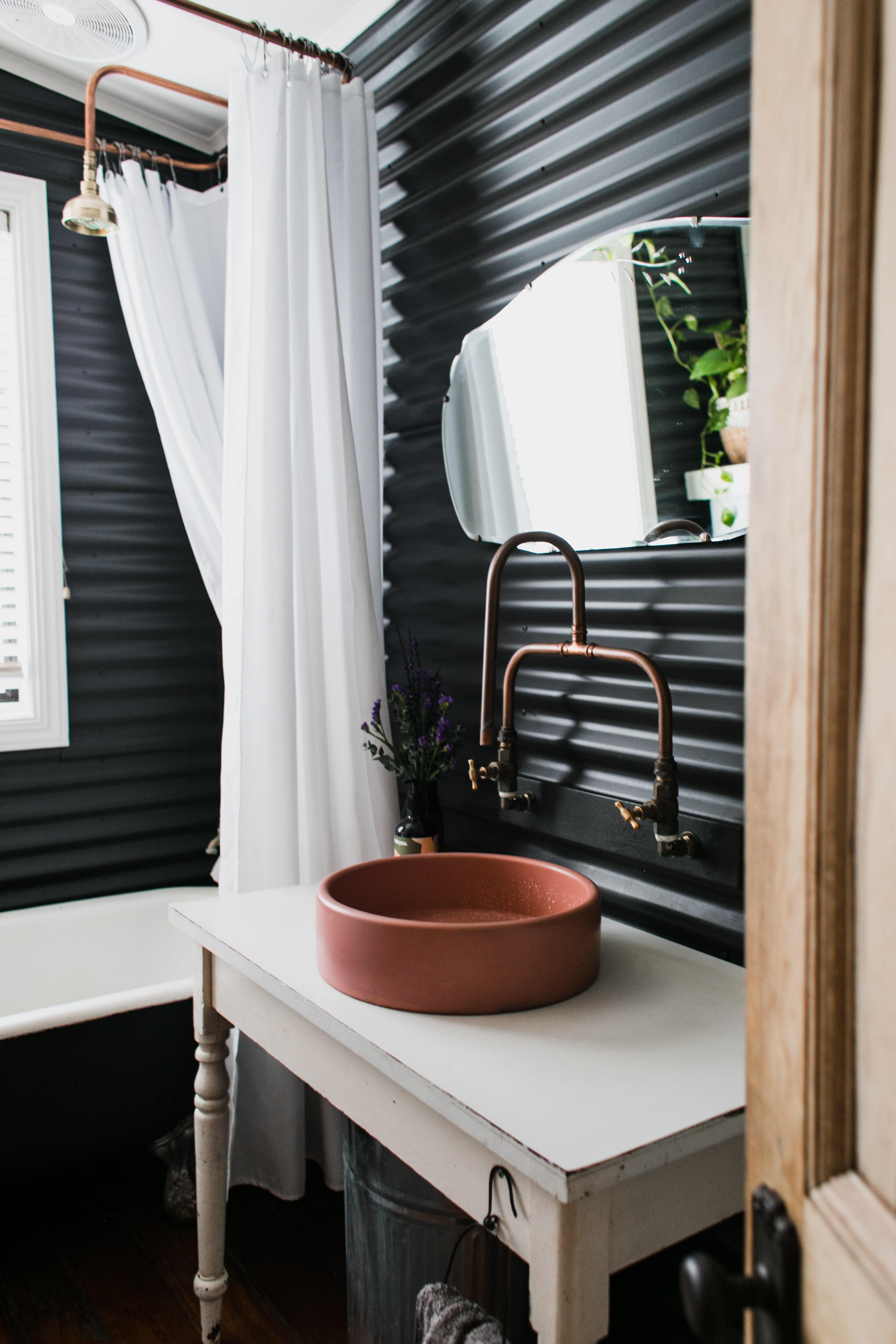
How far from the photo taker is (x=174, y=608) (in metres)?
3.01

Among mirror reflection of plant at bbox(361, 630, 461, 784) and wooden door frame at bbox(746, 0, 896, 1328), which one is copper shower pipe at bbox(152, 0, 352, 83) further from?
wooden door frame at bbox(746, 0, 896, 1328)

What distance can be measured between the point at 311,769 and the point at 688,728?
0.84 m

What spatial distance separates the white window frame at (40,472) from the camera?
2.68 metres

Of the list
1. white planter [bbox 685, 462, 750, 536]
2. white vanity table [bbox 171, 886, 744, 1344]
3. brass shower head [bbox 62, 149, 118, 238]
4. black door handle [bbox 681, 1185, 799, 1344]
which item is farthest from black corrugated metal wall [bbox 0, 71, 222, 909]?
black door handle [bbox 681, 1185, 799, 1344]

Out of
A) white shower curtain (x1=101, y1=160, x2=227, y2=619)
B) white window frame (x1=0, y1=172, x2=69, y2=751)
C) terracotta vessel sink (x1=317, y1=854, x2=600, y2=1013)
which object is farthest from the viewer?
white window frame (x1=0, y1=172, x2=69, y2=751)

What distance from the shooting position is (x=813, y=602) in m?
0.50

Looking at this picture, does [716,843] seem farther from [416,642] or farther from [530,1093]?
[416,642]

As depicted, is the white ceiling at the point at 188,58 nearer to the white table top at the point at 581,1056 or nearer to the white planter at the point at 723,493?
the white planter at the point at 723,493

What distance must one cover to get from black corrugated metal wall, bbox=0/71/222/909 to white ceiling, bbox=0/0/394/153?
0.18ft

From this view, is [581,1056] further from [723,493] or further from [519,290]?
[519,290]

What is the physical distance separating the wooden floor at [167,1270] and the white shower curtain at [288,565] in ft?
0.49

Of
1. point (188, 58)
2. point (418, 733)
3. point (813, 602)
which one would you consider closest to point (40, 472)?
point (188, 58)

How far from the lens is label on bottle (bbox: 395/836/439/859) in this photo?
1.89 m

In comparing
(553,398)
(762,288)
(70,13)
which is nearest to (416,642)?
(553,398)
